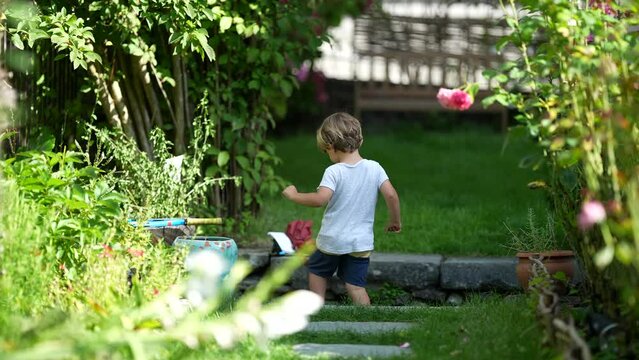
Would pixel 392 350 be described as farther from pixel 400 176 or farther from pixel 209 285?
pixel 400 176

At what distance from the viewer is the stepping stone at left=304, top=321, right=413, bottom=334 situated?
161 inches

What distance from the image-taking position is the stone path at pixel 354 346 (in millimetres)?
3660

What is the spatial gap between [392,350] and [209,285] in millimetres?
966

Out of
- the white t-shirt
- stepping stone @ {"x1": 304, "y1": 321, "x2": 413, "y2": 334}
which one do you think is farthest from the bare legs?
stepping stone @ {"x1": 304, "y1": 321, "x2": 413, "y2": 334}

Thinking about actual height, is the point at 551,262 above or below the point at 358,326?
above

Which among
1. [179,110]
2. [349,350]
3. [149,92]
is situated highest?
[149,92]

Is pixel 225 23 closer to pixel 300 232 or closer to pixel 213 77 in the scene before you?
pixel 213 77

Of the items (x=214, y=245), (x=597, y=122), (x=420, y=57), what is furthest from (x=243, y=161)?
(x=420, y=57)

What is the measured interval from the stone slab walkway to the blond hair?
5.09ft

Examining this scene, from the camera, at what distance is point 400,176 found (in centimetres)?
895

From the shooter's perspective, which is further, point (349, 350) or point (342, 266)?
point (342, 266)

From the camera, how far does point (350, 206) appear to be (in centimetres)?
514

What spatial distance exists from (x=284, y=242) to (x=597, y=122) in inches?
107

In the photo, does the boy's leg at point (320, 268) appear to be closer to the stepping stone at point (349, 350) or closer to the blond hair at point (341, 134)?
the blond hair at point (341, 134)
